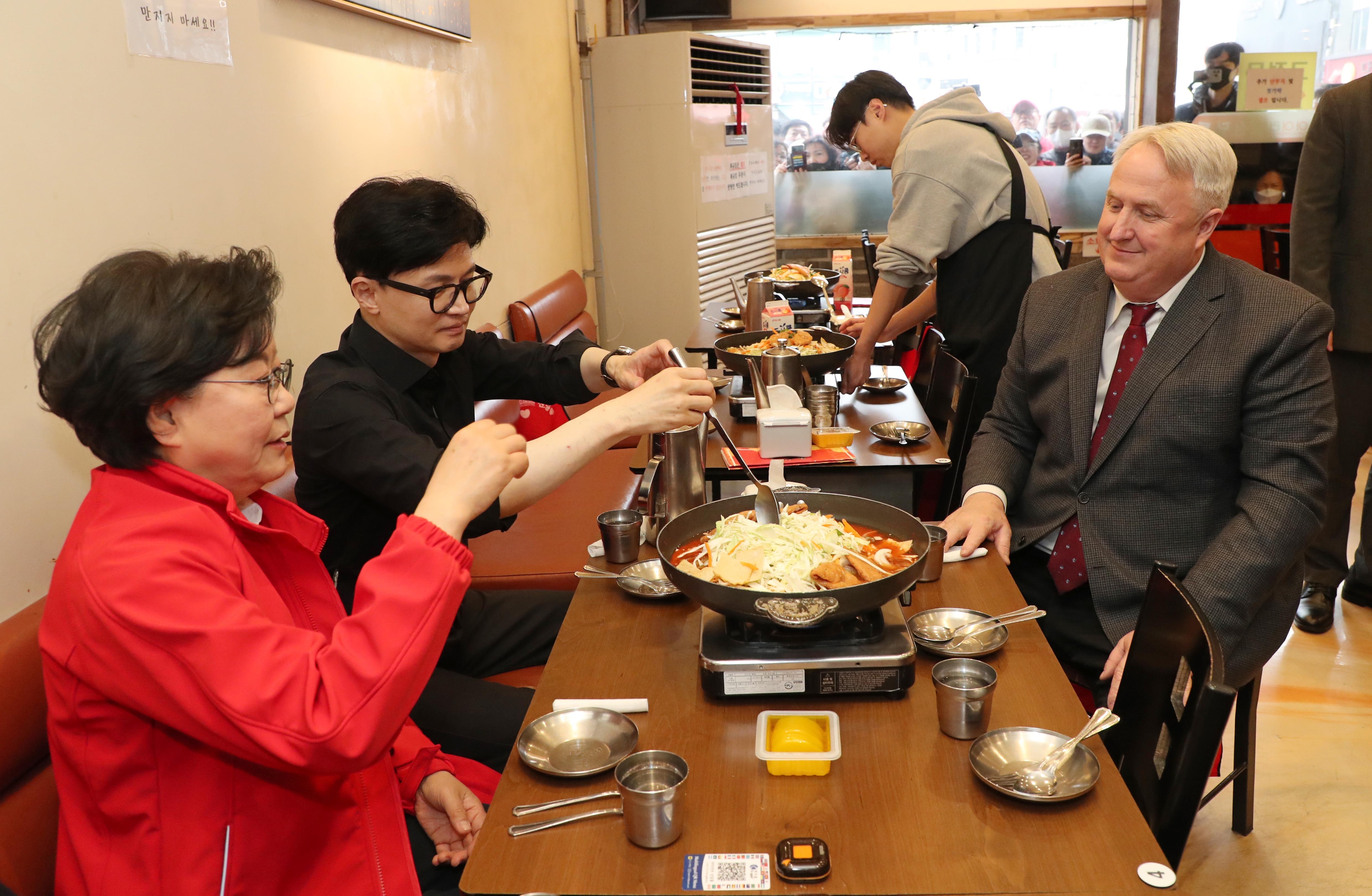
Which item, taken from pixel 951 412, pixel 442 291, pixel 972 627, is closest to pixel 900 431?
pixel 951 412

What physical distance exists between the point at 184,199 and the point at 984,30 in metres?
A: 5.97

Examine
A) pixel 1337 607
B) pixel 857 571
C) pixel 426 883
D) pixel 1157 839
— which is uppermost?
pixel 857 571

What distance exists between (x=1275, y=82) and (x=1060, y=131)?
1.26 meters

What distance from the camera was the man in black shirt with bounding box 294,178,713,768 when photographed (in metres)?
1.82

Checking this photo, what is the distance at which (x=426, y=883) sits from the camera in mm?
1651

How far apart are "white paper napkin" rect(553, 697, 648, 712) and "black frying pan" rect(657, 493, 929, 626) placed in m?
0.17

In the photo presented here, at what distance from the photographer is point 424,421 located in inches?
83.7

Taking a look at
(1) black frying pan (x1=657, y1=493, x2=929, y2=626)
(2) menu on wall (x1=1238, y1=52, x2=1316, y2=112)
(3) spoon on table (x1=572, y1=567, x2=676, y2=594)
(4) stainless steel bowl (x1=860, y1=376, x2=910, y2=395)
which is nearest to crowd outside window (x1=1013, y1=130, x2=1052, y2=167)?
(2) menu on wall (x1=1238, y1=52, x2=1316, y2=112)

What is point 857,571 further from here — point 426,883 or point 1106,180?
point 1106,180

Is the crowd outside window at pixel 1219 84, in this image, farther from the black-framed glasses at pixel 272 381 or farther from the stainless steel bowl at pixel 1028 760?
the black-framed glasses at pixel 272 381

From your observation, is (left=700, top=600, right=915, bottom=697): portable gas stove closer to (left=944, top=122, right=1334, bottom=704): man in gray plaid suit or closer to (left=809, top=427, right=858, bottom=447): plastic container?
(left=944, top=122, right=1334, bottom=704): man in gray plaid suit

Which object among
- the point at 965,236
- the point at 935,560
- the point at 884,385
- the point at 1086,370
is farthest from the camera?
the point at 965,236

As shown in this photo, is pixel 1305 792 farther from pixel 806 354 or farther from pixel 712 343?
pixel 712 343

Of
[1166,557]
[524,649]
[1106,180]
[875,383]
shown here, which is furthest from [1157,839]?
[1106,180]
